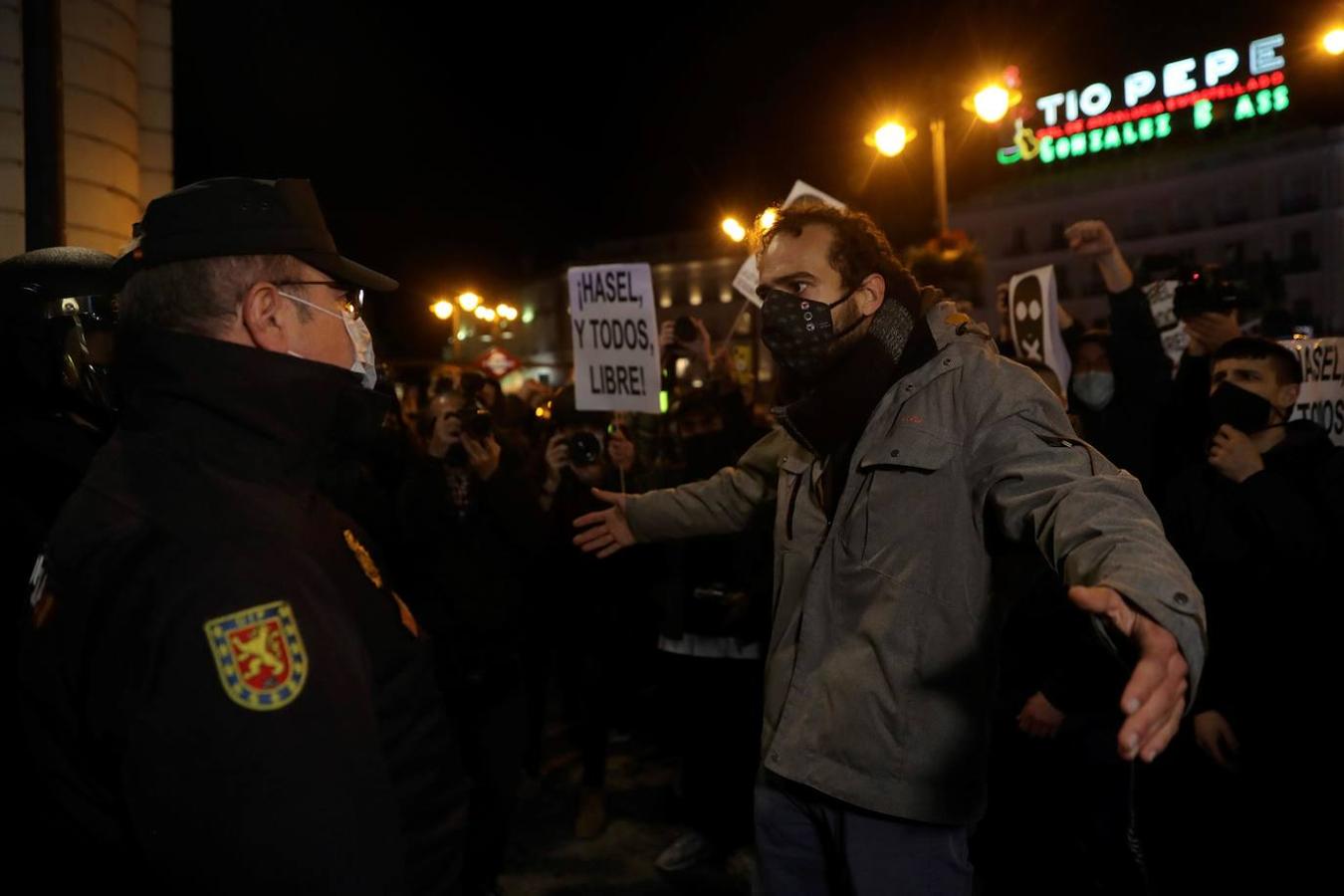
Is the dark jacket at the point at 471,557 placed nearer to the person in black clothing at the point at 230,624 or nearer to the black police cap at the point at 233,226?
the person in black clothing at the point at 230,624

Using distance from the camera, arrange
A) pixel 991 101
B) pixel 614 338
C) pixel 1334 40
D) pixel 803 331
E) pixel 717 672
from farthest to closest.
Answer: pixel 1334 40
pixel 991 101
pixel 614 338
pixel 717 672
pixel 803 331

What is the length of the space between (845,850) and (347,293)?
6.28ft

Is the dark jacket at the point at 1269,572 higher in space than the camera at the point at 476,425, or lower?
lower

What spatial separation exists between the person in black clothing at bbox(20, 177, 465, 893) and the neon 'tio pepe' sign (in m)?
43.1

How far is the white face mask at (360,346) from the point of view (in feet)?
6.86

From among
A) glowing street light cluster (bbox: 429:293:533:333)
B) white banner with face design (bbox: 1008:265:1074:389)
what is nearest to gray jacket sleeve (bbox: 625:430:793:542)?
white banner with face design (bbox: 1008:265:1074:389)

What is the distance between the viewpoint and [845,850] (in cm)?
260

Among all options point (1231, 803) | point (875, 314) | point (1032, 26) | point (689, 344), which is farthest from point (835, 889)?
point (1032, 26)

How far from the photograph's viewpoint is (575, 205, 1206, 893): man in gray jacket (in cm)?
248

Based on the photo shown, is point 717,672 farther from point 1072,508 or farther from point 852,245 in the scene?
point 1072,508

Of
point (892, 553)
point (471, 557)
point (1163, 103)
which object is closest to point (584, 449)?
point (471, 557)

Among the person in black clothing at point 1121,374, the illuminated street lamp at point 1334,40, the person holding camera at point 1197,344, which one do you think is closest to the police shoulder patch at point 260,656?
the person in black clothing at point 1121,374

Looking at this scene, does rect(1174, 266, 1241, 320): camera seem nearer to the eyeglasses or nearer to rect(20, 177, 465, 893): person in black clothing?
the eyeglasses

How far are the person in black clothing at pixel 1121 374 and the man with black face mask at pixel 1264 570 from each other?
0.41 m
